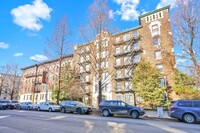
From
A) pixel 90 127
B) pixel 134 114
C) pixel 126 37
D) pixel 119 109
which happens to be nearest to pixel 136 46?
pixel 126 37

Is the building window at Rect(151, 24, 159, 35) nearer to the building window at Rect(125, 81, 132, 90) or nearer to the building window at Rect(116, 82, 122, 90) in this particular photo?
the building window at Rect(125, 81, 132, 90)

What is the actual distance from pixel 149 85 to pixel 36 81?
38.4m

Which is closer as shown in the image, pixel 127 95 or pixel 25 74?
pixel 127 95

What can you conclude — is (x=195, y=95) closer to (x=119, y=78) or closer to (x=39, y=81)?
(x=119, y=78)

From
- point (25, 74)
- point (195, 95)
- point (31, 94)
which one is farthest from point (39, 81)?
point (195, 95)

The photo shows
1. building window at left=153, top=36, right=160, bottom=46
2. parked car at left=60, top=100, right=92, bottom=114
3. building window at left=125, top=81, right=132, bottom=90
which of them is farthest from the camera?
building window at left=125, top=81, right=132, bottom=90

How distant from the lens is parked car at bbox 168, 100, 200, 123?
38.1 feet

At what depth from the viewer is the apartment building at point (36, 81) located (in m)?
45.4

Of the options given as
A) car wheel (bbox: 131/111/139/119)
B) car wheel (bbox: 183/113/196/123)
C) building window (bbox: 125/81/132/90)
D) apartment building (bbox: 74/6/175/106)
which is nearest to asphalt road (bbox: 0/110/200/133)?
car wheel (bbox: 183/113/196/123)

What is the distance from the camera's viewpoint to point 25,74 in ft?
186

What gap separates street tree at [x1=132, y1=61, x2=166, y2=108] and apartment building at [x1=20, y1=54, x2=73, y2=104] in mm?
22329

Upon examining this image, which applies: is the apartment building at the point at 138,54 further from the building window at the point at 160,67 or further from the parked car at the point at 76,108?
the parked car at the point at 76,108

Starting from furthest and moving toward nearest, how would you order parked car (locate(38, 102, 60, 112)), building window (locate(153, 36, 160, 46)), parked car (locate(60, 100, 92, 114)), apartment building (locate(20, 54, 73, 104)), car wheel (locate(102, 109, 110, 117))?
apartment building (locate(20, 54, 73, 104)) < building window (locate(153, 36, 160, 46)) < parked car (locate(38, 102, 60, 112)) < parked car (locate(60, 100, 92, 114)) < car wheel (locate(102, 109, 110, 117))

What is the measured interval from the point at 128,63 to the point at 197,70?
50.9 feet
